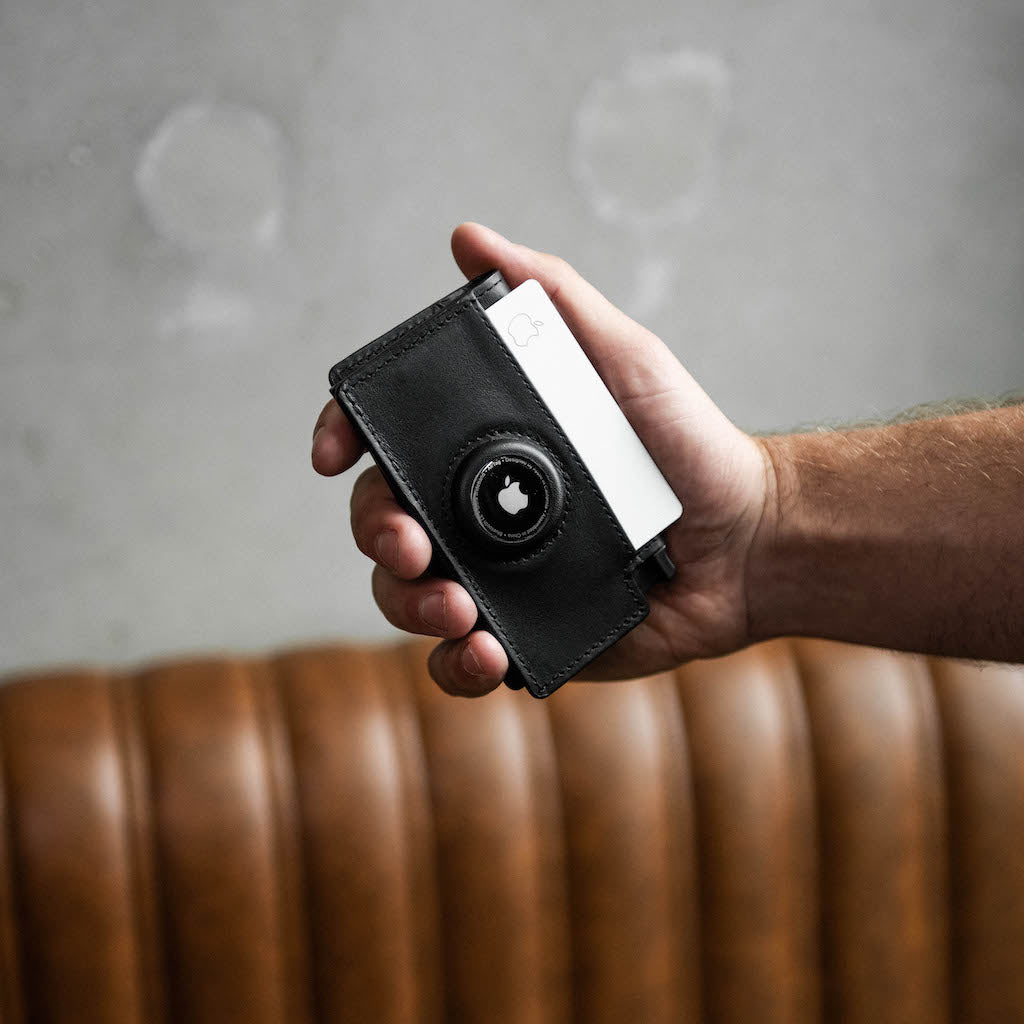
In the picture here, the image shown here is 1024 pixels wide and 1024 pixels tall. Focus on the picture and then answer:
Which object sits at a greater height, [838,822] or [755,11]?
[755,11]

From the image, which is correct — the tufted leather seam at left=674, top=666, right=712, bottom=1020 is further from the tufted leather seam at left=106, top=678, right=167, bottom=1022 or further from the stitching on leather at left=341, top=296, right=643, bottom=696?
the tufted leather seam at left=106, top=678, right=167, bottom=1022

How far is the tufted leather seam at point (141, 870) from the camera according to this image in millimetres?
1094

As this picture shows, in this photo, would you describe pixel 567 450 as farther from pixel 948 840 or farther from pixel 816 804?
pixel 948 840

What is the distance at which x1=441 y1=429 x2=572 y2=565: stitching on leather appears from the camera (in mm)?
720

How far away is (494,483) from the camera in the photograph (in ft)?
2.36

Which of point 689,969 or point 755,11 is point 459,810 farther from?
point 755,11

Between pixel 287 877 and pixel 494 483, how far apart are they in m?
0.66

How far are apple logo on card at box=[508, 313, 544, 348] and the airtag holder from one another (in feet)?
0.25

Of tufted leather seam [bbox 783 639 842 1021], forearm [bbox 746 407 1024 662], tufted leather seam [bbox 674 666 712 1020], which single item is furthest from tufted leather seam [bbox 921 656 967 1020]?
forearm [bbox 746 407 1024 662]

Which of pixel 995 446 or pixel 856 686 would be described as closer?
pixel 995 446

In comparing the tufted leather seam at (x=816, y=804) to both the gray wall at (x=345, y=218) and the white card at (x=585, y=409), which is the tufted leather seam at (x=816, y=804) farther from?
the white card at (x=585, y=409)

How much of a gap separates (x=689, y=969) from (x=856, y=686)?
→ 43cm

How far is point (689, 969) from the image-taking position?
48.7 inches

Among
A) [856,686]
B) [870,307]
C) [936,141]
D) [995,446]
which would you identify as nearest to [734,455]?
[995,446]
